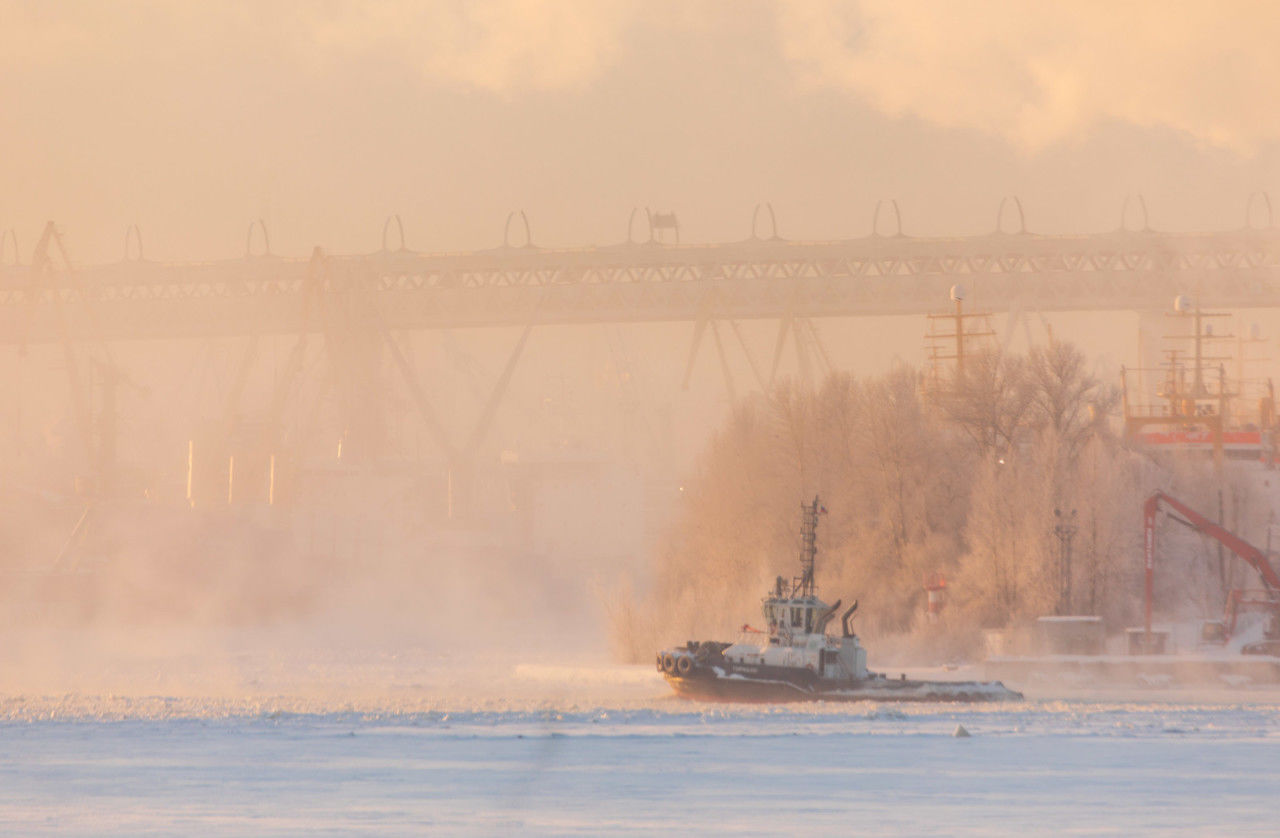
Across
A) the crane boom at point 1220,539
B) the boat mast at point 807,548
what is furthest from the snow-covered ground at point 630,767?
the crane boom at point 1220,539

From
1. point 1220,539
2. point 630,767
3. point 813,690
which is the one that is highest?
point 1220,539

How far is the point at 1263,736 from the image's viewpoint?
24.5 meters

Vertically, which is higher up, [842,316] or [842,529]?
[842,316]

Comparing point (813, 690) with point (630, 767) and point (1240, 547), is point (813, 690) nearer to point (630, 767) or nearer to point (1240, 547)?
point (630, 767)

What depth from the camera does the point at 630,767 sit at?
20.8 m

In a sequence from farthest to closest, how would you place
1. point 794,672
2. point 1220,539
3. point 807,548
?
1. point 1220,539
2. point 807,548
3. point 794,672

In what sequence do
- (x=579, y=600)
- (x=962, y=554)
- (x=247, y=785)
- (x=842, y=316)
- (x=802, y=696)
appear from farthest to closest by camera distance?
(x=842, y=316), (x=579, y=600), (x=962, y=554), (x=802, y=696), (x=247, y=785)

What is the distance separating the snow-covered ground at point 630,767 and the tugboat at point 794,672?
1290mm

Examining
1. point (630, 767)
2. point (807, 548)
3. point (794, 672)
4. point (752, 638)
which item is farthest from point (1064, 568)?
point (630, 767)

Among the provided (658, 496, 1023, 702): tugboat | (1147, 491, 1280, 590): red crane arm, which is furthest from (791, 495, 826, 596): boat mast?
(1147, 491, 1280, 590): red crane arm

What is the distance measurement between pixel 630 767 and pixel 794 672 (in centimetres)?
1125

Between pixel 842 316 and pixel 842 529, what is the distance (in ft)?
150

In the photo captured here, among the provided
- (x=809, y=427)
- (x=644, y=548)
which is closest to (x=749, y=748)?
(x=809, y=427)

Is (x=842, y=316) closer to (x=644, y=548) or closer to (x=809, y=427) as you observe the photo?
(x=644, y=548)
